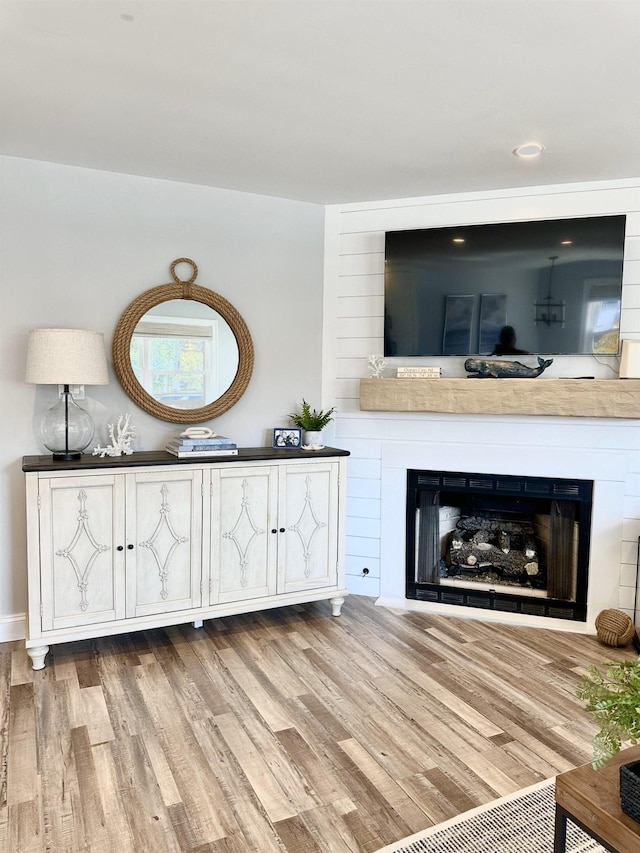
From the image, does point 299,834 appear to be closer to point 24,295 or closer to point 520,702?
point 520,702

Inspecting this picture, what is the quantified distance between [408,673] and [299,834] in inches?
45.5

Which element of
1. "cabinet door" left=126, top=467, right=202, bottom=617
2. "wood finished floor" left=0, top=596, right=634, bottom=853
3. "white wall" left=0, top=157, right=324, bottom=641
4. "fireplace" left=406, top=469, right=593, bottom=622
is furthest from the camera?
"fireplace" left=406, top=469, right=593, bottom=622

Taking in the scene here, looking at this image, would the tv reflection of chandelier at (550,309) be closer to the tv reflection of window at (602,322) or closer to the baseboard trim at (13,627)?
the tv reflection of window at (602,322)

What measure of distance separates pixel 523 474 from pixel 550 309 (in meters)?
0.95

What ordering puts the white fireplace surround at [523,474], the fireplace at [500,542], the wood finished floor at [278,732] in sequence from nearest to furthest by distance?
1. the wood finished floor at [278,732]
2. the white fireplace surround at [523,474]
3. the fireplace at [500,542]

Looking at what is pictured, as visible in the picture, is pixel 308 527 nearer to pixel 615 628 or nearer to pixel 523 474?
pixel 523 474

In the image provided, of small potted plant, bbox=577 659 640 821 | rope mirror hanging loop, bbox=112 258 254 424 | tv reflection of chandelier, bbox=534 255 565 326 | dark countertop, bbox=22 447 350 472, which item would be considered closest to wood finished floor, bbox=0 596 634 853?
small potted plant, bbox=577 659 640 821

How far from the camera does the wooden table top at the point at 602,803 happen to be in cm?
134

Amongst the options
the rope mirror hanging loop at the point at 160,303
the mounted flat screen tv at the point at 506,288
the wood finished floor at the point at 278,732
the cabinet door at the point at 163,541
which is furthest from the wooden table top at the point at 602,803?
the rope mirror hanging loop at the point at 160,303

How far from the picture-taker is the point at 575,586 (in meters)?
3.56

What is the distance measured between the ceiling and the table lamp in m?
0.93

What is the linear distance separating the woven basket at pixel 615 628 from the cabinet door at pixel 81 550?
2492 millimetres

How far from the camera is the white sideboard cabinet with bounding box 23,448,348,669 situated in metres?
2.92

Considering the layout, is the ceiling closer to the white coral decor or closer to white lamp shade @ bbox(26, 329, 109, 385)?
white lamp shade @ bbox(26, 329, 109, 385)
